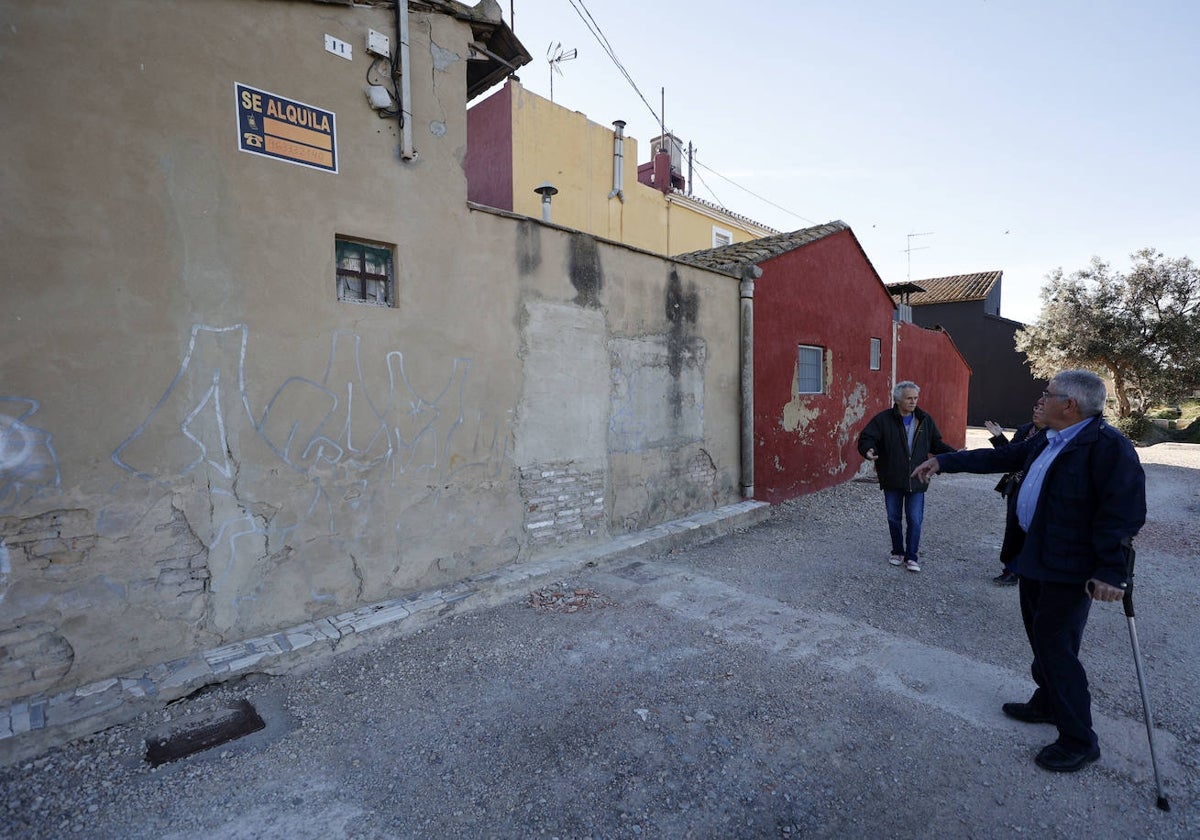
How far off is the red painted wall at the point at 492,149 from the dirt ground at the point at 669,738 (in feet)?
32.8

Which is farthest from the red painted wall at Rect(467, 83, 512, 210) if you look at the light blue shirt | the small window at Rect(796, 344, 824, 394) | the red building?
the light blue shirt

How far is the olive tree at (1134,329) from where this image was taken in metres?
19.2

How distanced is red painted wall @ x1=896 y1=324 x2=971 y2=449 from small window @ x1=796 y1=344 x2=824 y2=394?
391 cm

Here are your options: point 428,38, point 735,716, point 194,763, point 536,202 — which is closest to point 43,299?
point 194,763

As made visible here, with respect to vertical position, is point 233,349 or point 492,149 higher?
point 492,149

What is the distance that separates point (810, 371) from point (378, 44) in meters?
7.93

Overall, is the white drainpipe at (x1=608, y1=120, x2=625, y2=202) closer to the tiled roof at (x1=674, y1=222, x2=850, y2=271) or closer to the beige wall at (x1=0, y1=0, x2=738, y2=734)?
the tiled roof at (x1=674, y1=222, x2=850, y2=271)

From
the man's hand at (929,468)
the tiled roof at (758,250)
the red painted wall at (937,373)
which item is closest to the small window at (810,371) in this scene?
the tiled roof at (758,250)

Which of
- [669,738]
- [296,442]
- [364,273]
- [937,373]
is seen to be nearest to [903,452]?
[669,738]

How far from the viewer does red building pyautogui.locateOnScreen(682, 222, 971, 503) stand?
341 inches

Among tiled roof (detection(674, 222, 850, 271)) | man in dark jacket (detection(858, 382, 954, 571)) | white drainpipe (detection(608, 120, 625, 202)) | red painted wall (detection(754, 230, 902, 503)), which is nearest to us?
man in dark jacket (detection(858, 382, 954, 571))

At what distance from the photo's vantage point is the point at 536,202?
13.0 m

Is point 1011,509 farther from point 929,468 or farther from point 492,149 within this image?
point 492,149

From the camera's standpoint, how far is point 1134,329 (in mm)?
19875
